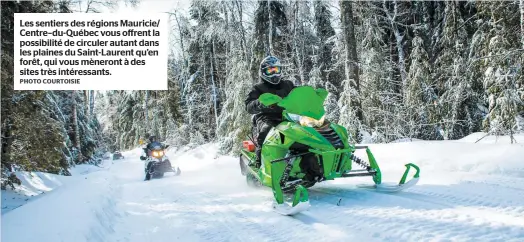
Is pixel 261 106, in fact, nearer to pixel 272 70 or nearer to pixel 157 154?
pixel 272 70

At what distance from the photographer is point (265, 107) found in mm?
5469

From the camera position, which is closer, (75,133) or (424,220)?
(424,220)

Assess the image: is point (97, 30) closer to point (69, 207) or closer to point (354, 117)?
point (69, 207)

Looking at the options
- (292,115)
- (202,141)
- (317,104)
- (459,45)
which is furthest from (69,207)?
(202,141)

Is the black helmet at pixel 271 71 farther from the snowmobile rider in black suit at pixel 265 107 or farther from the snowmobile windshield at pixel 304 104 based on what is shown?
the snowmobile windshield at pixel 304 104

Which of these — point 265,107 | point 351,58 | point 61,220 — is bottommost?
point 61,220

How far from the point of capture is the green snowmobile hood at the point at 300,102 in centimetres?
467

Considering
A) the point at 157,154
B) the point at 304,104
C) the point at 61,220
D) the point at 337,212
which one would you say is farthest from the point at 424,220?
the point at 157,154

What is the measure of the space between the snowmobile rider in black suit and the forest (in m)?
3.49

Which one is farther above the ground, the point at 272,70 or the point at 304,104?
the point at 272,70

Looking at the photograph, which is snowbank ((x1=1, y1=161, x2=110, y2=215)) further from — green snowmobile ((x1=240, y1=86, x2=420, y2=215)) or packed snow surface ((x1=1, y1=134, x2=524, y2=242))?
Result: green snowmobile ((x1=240, y1=86, x2=420, y2=215))

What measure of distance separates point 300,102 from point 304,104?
5 cm

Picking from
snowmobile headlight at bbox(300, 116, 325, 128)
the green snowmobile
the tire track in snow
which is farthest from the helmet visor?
the tire track in snow

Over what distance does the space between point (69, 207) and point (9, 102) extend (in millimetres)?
3103
